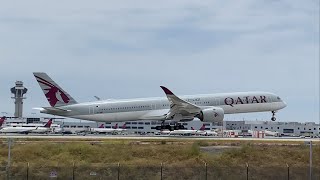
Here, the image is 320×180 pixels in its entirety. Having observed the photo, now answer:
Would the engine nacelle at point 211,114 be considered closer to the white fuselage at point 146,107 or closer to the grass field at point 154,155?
the white fuselage at point 146,107

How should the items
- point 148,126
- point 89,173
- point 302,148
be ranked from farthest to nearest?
1. point 148,126
2. point 302,148
3. point 89,173

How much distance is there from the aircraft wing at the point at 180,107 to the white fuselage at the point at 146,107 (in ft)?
7.32

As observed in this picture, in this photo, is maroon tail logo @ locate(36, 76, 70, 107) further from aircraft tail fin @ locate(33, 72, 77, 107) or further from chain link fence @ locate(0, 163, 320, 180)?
chain link fence @ locate(0, 163, 320, 180)

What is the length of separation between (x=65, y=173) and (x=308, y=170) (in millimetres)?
14307

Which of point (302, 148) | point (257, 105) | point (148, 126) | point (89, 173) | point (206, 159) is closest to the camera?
point (89, 173)

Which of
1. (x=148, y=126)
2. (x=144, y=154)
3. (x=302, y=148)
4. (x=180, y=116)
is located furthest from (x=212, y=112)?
(x=148, y=126)

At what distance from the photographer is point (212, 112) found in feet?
208

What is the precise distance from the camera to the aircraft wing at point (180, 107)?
209ft

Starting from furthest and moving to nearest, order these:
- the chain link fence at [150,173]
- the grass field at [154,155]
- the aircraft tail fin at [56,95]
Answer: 1. the aircraft tail fin at [56,95]
2. the grass field at [154,155]
3. the chain link fence at [150,173]

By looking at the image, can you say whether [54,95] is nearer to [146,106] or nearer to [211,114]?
[146,106]

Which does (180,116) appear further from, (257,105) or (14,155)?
(14,155)

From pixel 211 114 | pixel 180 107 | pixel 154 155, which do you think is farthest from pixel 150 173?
pixel 180 107

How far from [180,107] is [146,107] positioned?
5.42m

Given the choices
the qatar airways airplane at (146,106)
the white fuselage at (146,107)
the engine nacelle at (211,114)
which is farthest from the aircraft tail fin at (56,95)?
the engine nacelle at (211,114)
